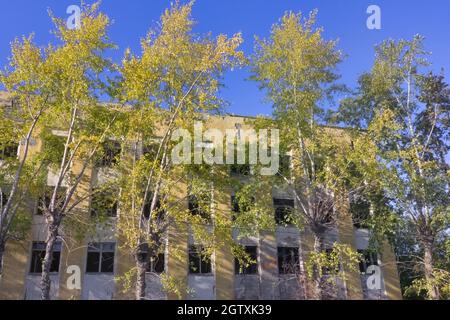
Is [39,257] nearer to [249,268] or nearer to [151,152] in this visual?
[151,152]

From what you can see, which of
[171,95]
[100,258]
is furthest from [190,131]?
[100,258]

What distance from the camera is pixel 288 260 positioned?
26078mm

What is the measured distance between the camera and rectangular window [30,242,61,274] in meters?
22.6

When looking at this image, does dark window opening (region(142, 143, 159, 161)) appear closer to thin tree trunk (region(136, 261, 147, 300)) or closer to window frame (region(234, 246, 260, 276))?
thin tree trunk (region(136, 261, 147, 300))

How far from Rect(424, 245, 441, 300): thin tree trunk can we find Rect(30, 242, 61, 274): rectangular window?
60.3 ft

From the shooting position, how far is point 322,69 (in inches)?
920

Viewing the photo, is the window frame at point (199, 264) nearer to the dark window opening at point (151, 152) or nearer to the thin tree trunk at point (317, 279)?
the dark window opening at point (151, 152)

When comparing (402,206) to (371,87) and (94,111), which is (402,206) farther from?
(94,111)

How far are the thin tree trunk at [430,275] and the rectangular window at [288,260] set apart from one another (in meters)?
7.95

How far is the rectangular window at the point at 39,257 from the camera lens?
22609 millimetres

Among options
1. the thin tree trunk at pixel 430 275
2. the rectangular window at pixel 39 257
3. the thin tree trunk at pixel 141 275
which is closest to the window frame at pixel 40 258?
the rectangular window at pixel 39 257

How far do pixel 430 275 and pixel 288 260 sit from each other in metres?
8.89

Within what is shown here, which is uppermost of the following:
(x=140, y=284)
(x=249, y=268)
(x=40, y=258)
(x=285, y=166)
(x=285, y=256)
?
(x=285, y=166)
